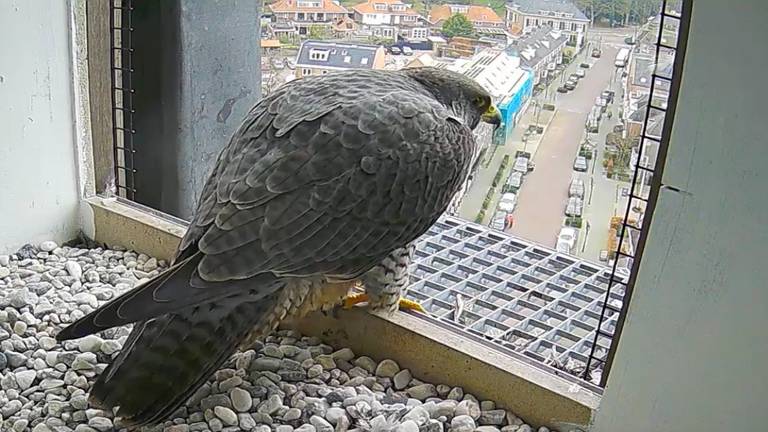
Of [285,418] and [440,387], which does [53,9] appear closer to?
[285,418]

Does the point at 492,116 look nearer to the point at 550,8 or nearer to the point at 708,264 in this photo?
the point at 550,8

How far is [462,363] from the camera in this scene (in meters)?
1.84

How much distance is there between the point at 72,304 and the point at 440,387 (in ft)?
3.20

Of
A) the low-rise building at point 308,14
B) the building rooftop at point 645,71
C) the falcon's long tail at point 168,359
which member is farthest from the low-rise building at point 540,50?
the falcon's long tail at point 168,359

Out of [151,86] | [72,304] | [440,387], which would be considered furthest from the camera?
[151,86]

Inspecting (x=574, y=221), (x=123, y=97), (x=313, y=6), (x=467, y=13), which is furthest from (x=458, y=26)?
(x=123, y=97)

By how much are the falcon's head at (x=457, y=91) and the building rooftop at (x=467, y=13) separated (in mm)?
165

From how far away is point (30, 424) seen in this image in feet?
5.50

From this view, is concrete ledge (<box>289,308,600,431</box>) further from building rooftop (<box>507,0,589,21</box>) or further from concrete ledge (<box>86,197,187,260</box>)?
building rooftop (<box>507,0,589,21</box>)

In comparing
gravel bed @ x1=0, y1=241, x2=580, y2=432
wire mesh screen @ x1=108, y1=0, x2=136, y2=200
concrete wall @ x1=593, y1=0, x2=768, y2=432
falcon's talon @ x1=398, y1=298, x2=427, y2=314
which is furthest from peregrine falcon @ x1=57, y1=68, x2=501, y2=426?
wire mesh screen @ x1=108, y1=0, x2=136, y2=200

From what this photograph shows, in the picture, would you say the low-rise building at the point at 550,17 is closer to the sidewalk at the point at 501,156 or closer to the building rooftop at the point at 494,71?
the building rooftop at the point at 494,71

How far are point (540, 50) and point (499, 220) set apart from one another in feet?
1.54

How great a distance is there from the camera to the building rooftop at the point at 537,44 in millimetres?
1915

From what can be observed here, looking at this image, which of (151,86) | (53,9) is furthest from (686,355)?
(53,9)
